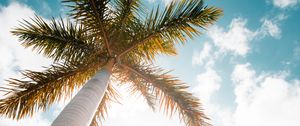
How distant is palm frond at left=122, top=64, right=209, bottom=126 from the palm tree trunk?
1.38m

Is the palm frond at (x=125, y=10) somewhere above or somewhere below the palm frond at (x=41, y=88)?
above

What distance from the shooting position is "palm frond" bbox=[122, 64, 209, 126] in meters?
6.57

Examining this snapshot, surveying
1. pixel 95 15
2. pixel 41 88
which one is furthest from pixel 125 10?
pixel 41 88

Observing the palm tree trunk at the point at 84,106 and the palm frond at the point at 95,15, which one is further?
the palm frond at the point at 95,15

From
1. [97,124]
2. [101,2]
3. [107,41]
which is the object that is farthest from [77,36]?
[97,124]

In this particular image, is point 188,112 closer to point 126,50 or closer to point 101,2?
point 126,50

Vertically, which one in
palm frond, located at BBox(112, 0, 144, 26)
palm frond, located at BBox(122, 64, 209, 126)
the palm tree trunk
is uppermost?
palm frond, located at BBox(112, 0, 144, 26)

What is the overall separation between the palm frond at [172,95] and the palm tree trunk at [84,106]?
138cm

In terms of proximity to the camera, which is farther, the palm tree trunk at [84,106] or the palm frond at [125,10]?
the palm frond at [125,10]

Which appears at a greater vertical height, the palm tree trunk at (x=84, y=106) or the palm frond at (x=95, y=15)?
the palm frond at (x=95, y=15)

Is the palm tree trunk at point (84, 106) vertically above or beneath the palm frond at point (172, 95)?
beneath

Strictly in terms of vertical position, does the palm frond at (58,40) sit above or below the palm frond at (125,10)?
below

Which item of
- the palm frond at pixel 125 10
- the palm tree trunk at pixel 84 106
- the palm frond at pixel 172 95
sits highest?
the palm frond at pixel 125 10

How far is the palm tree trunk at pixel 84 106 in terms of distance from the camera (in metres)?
4.30
